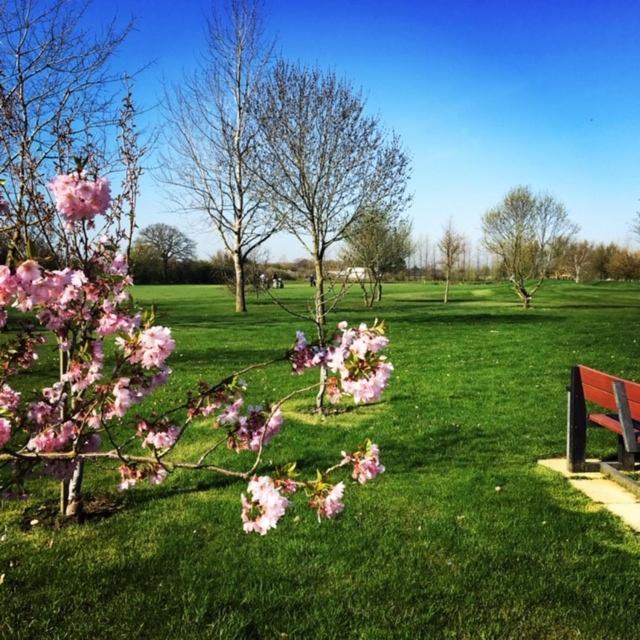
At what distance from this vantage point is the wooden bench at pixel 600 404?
16.2ft

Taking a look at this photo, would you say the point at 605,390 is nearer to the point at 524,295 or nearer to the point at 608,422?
the point at 608,422

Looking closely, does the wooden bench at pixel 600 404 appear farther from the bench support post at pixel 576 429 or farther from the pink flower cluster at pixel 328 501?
the pink flower cluster at pixel 328 501

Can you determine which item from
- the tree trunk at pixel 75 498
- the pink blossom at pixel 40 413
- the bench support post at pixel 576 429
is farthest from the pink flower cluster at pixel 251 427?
the bench support post at pixel 576 429

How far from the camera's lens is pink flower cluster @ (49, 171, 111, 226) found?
246cm

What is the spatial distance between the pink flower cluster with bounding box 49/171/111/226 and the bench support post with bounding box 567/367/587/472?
4954 millimetres

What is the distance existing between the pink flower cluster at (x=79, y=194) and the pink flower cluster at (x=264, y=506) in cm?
143

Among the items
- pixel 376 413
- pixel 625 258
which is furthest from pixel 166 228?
pixel 376 413

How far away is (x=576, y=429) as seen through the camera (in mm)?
5691

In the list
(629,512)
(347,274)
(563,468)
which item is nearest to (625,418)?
(629,512)

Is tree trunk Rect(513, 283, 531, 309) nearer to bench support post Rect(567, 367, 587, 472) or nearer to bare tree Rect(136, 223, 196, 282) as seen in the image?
bench support post Rect(567, 367, 587, 472)

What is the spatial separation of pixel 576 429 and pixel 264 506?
14.4 feet

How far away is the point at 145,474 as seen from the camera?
2.99 meters

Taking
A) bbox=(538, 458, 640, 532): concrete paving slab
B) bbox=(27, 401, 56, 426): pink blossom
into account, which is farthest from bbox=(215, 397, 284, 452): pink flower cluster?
bbox=(538, 458, 640, 532): concrete paving slab

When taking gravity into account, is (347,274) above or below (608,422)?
above
